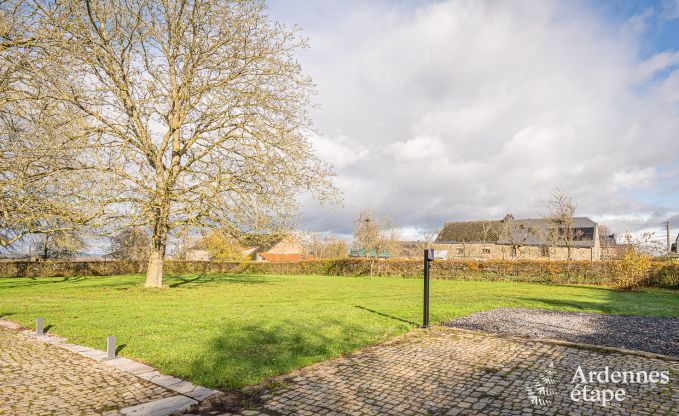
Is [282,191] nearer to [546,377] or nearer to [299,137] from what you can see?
[299,137]

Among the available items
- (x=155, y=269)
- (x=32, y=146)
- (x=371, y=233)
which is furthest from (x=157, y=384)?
(x=371, y=233)

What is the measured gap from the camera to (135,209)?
49.7ft

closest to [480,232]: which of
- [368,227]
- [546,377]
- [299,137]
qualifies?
[368,227]

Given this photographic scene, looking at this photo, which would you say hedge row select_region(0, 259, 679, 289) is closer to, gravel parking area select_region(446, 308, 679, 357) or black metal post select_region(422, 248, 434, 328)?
gravel parking area select_region(446, 308, 679, 357)

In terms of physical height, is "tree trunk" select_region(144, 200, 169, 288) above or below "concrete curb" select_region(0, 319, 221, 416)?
above

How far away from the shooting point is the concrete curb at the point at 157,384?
14.1ft

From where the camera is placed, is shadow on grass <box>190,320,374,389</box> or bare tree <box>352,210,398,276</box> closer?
shadow on grass <box>190,320,374,389</box>

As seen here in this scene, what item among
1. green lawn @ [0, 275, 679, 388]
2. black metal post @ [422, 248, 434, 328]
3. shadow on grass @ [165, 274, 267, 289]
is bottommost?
shadow on grass @ [165, 274, 267, 289]

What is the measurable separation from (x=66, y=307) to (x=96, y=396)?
9250 mm

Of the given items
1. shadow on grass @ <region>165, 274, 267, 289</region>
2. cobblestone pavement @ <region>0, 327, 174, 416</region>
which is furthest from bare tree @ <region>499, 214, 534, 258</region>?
cobblestone pavement @ <region>0, 327, 174, 416</region>

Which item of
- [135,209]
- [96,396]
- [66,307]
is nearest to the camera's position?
[96,396]

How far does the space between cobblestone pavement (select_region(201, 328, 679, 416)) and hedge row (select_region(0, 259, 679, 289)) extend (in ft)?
72.4

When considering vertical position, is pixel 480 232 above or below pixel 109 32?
below

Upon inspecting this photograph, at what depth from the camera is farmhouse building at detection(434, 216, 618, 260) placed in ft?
183
